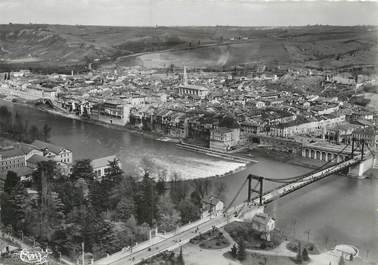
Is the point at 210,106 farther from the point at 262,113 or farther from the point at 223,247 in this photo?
the point at 223,247

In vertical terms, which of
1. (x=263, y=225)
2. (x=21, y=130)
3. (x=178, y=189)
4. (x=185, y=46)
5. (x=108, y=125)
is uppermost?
(x=185, y=46)

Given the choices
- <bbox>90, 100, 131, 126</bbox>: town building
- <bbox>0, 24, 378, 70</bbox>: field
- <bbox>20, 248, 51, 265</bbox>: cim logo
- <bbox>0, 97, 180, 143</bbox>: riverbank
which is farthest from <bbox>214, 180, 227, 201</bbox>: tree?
<bbox>90, 100, 131, 126</bbox>: town building

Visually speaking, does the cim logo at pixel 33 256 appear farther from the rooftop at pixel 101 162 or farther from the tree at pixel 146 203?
the rooftop at pixel 101 162

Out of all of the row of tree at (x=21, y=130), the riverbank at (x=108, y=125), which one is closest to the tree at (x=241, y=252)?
the row of tree at (x=21, y=130)

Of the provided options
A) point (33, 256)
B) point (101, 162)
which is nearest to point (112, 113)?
point (101, 162)

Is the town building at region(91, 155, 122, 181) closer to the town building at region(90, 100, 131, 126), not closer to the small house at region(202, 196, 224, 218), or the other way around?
the small house at region(202, 196, 224, 218)

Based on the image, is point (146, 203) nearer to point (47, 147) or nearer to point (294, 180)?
point (47, 147)
